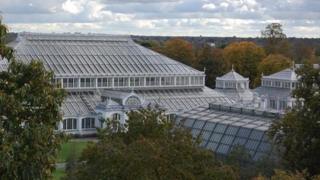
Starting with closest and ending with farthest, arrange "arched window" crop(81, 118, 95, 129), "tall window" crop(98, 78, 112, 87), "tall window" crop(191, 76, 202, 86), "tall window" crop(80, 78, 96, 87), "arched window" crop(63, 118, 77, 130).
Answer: "arched window" crop(63, 118, 77, 130) < "arched window" crop(81, 118, 95, 129) < "tall window" crop(80, 78, 96, 87) < "tall window" crop(98, 78, 112, 87) < "tall window" crop(191, 76, 202, 86)

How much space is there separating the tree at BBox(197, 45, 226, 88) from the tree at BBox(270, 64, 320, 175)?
72.8 m

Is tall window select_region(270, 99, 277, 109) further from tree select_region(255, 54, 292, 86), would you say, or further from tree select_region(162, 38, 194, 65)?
tree select_region(162, 38, 194, 65)

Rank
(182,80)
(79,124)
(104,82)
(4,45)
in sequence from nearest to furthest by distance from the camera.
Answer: (4,45)
(79,124)
(104,82)
(182,80)

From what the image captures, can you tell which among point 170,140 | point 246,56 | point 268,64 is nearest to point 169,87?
point 268,64

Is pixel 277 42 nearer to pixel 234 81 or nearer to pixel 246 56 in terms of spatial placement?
pixel 246 56

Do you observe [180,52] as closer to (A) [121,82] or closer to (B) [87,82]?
(A) [121,82]

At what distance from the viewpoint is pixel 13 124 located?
1628 centimetres

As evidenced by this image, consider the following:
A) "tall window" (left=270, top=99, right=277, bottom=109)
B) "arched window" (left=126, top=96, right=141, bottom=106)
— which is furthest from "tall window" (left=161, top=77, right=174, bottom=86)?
"tall window" (left=270, top=99, right=277, bottom=109)

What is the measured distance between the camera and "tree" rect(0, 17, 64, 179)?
15.8 metres

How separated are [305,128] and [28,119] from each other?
45.9 ft

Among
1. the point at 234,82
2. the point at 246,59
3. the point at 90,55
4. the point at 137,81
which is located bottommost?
the point at 234,82

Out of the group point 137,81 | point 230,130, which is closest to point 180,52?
point 137,81

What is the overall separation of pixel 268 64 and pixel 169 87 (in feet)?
92.9

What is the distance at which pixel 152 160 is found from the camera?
22.6 m
